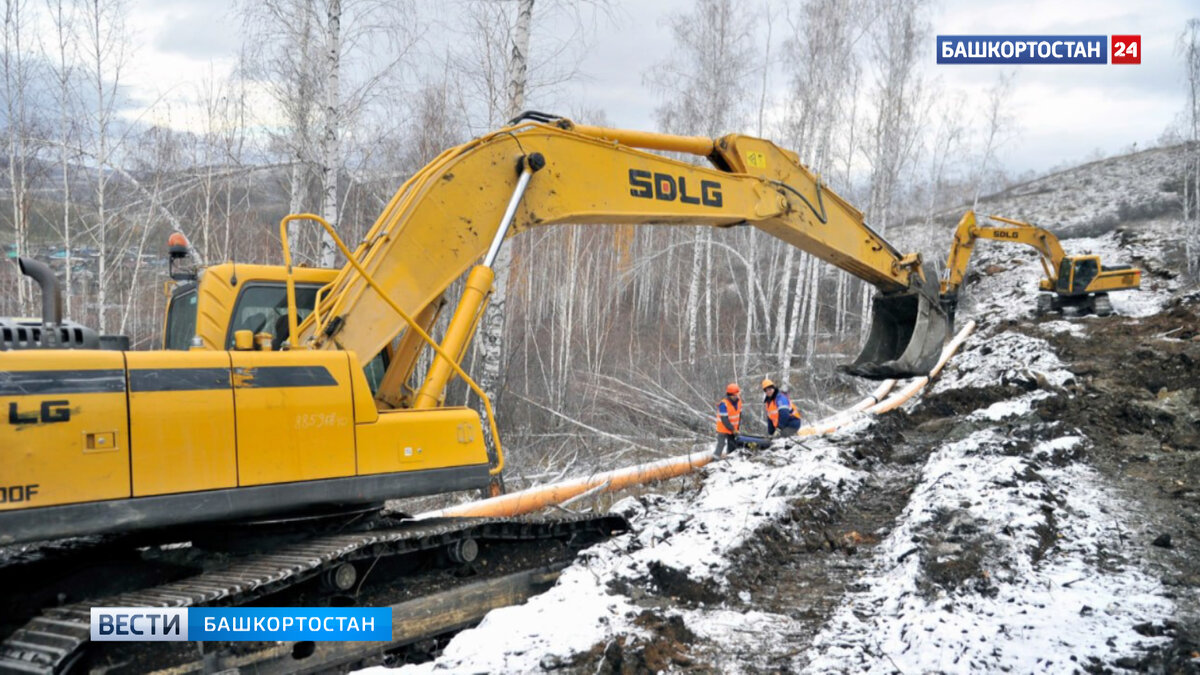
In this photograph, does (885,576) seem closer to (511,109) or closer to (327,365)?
(327,365)

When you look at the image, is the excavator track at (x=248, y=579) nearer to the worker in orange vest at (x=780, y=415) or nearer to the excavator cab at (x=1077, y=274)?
the worker in orange vest at (x=780, y=415)

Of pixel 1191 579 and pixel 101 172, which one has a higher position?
pixel 101 172

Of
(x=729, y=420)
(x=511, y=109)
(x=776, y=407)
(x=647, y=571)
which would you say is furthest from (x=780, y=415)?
(x=647, y=571)

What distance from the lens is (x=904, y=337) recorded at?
337 inches

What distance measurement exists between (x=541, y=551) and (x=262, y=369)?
7.64 ft

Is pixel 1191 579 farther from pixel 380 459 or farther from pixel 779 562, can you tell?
pixel 380 459

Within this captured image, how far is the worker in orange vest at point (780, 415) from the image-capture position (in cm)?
1027

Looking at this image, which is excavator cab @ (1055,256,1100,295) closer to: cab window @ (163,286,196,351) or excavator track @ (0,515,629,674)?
excavator track @ (0,515,629,674)

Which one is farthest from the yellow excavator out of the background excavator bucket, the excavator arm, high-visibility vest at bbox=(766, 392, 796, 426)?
the excavator arm

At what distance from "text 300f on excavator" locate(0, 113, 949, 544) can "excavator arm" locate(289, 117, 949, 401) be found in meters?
0.01

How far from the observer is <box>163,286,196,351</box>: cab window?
5.43m

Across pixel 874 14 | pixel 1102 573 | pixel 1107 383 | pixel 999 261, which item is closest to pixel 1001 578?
pixel 1102 573

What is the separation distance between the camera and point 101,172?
567 inches

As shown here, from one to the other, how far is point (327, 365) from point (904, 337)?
624 cm
